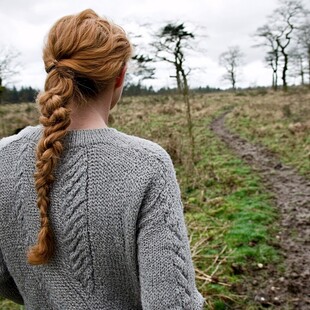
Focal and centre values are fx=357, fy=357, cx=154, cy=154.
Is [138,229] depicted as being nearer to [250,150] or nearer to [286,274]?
[286,274]

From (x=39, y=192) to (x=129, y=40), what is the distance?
2.04 ft

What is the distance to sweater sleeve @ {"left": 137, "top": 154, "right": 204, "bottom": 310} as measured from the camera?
1.14 m

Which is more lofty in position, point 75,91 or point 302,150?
point 75,91

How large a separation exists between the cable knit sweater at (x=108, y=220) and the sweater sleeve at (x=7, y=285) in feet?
0.84

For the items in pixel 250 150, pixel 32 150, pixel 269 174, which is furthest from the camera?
pixel 250 150

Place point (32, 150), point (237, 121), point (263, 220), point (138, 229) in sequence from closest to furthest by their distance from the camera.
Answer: point (138, 229) → point (32, 150) → point (263, 220) → point (237, 121)

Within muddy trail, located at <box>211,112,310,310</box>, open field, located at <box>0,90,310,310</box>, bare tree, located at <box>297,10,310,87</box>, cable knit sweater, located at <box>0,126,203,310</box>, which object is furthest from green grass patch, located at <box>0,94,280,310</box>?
bare tree, located at <box>297,10,310,87</box>

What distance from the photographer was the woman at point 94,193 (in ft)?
3.78

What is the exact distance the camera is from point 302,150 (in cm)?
970

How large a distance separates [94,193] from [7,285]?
2.37 ft

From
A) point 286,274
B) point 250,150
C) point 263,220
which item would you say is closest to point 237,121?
point 250,150

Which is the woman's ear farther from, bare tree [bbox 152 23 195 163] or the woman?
bare tree [bbox 152 23 195 163]

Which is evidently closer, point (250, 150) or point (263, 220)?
point (263, 220)

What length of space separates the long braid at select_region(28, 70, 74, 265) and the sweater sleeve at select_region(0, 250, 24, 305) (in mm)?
327
